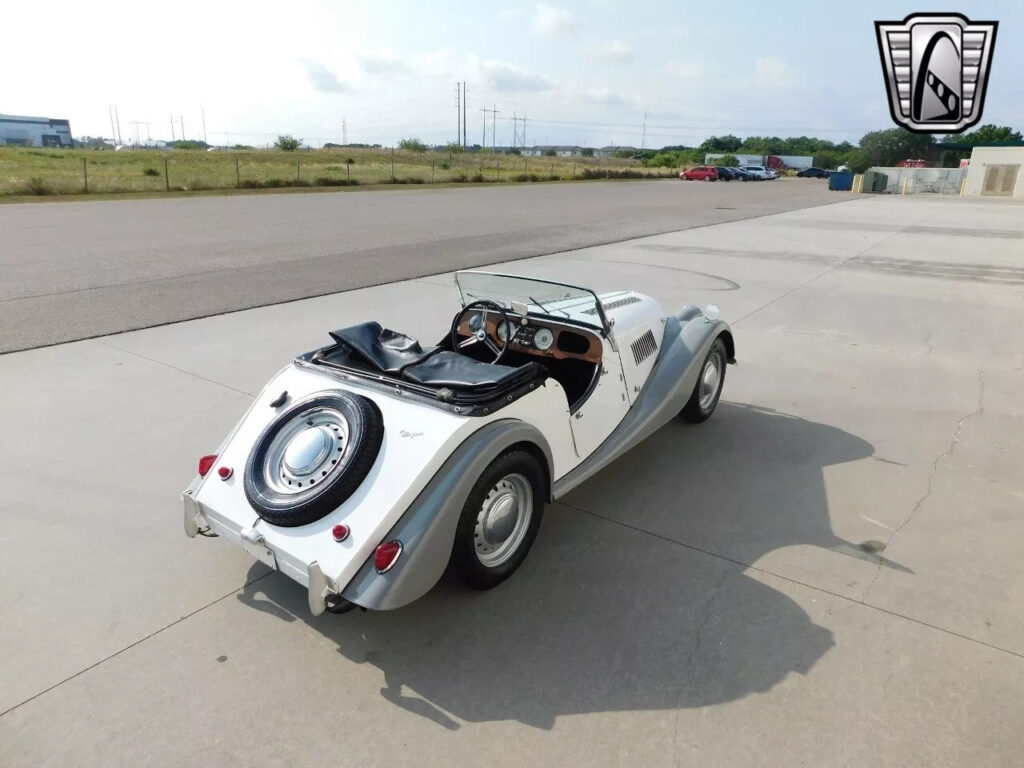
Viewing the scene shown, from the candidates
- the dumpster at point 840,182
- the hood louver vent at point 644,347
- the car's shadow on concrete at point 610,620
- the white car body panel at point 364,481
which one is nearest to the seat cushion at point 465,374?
the white car body panel at point 364,481

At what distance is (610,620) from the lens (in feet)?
9.48

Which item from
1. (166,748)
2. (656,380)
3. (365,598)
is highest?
(656,380)

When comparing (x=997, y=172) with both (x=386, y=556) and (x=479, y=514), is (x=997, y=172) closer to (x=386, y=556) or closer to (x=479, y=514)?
(x=479, y=514)

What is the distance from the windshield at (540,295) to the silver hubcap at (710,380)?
1275 millimetres

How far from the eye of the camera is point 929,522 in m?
3.69

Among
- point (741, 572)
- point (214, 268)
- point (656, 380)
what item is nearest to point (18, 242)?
point (214, 268)

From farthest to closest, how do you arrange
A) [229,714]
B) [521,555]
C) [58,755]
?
[521,555] < [229,714] < [58,755]

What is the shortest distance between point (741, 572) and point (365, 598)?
1.80m

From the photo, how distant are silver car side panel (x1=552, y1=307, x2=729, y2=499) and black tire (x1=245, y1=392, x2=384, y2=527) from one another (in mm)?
1023

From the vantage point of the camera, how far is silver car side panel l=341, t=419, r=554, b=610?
8.25 feet

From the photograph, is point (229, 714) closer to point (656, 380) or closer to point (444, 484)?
point (444, 484)

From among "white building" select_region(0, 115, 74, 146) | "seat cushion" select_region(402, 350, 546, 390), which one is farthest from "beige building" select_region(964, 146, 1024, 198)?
"white building" select_region(0, 115, 74, 146)

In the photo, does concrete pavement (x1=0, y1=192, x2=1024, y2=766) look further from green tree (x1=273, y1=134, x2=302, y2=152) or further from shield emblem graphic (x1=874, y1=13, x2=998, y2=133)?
green tree (x1=273, y1=134, x2=302, y2=152)

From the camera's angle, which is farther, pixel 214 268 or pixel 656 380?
pixel 214 268
